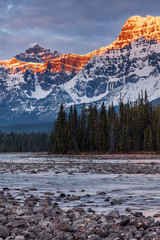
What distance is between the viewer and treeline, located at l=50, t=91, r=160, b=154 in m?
108

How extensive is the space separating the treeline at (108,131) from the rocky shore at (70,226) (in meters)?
93.0

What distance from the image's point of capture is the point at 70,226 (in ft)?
31.8

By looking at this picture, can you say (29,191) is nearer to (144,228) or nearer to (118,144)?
(144,228)

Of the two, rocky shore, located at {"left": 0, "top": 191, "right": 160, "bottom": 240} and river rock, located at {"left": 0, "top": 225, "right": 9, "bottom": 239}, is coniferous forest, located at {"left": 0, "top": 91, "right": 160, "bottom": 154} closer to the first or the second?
rocky shore, located at {"left": 0, "top": 191, "right": 160, "bottom": 240}

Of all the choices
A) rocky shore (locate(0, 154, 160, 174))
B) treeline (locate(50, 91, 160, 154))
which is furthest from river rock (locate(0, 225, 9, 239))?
treeline (locate(50, 91, 160, 154))

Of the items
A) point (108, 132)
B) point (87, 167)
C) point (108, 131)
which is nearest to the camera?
point (87, 167)

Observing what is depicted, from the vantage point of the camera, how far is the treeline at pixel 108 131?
107750 millimetres

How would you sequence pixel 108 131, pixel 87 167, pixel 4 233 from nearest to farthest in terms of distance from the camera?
pixel 4 233, pixel 87 167, pixel 108 131

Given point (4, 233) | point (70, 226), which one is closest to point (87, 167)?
point (70, 226)

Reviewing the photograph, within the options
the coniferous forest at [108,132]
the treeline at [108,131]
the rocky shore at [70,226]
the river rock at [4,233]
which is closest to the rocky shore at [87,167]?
the rocky shore at [70,226]

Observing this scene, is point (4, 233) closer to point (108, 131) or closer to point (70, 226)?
point (70, 226)

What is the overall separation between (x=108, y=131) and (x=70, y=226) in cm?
10242

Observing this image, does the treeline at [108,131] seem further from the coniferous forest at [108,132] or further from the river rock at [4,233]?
the river rock at [4,233]

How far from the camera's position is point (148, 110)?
122 metres
